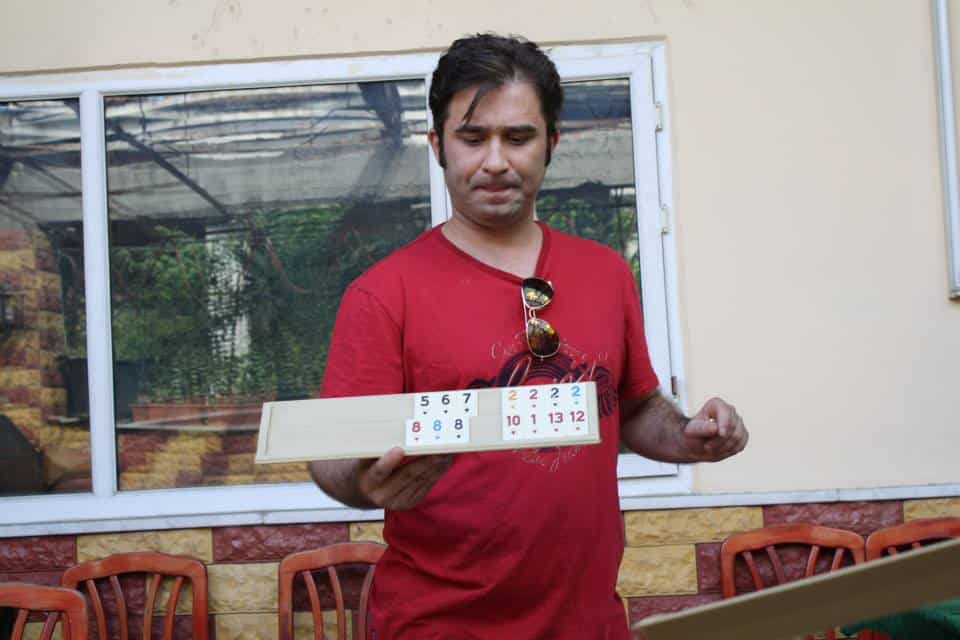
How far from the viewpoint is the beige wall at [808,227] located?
3.30 meters

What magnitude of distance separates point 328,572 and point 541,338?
1.89 metres

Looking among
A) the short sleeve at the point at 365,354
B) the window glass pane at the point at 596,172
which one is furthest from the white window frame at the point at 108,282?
the short sleeve at the point at 365,354

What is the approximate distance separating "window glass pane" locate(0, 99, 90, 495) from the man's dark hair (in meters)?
2.13

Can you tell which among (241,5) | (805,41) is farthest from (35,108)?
(805,41)

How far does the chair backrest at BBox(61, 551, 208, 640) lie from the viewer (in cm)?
328

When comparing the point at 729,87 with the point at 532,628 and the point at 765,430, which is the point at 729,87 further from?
the point at 532,628

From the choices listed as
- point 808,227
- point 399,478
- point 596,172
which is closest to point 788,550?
point 808,227

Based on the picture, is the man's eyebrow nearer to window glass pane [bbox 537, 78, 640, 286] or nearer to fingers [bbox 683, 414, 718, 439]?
fingers [bbox 683, 414, 718, 439]

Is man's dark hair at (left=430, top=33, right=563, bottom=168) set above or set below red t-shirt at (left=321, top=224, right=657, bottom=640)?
above

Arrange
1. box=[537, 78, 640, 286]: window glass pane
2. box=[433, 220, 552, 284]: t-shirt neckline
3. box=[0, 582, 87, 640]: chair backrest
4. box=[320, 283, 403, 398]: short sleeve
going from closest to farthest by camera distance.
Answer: box=[320, 283, 403, 398]: short sleeve, box=[433, 220, 552, 284]: t-shirt neckline, box=[0, 582, 87, 640]: chair backrest, box=[537, 78, 640, 286]: window glass pane

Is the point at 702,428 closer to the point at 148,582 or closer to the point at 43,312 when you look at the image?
the point at 148,582

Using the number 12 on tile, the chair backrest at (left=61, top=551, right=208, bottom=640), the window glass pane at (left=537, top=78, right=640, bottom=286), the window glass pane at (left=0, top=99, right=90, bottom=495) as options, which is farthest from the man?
the window glass pane at (left=0, top=99, right=90, bottom=495)

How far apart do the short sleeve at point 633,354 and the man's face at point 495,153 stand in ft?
0.93

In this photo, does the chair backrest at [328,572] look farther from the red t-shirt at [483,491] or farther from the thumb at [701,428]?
the thumb at [701,428]
